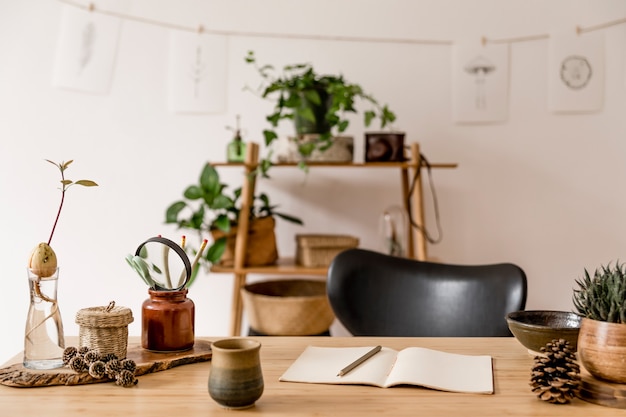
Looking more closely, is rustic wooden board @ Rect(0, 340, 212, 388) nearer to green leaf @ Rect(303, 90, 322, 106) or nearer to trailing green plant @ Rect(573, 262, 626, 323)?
trailing green plant @ Rect(573, 262, 626, 323)

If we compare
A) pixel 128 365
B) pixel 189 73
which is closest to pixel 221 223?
pixel 189 73

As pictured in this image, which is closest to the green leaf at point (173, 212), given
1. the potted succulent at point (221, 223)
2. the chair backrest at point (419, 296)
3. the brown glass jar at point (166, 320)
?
the potted succulent at point (221, 223)

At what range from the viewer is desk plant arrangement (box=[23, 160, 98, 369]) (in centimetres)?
114

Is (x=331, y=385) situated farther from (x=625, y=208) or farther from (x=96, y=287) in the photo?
(x=625, y=208)

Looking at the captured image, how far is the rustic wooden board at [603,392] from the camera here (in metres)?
0.99

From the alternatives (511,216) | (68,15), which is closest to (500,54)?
(511,216)

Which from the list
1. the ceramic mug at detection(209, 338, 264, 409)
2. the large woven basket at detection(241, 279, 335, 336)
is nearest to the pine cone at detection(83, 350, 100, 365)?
the ceramic mug at detection(209, 338, 264, 409)

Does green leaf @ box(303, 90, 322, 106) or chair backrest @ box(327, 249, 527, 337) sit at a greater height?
green leaf @ box(303, 90, 322, 106)

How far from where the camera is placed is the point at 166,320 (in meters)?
1.25

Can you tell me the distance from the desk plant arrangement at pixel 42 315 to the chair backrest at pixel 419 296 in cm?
85

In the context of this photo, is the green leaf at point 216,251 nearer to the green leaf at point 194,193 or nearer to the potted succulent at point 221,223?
the potted succulent at point 221,223

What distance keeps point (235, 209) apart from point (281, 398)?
1588 mm

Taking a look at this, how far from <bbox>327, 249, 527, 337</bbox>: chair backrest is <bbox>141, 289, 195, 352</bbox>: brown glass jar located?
0.64m

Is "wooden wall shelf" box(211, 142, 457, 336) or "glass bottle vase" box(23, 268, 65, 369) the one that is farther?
"wooden wall shelf" box(211, 142, 457, 336)
